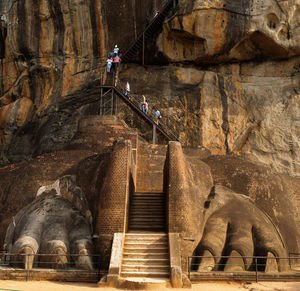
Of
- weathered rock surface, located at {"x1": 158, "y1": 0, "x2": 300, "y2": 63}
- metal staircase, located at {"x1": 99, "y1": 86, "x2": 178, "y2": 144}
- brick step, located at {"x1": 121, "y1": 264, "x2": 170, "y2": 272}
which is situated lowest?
brick step, located at {"x1": 121, "y1": 264, "x2": 170, "y2": 272}

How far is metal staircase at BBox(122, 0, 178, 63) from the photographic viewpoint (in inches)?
1061

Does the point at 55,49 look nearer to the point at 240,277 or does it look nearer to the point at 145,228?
the point at 145,228

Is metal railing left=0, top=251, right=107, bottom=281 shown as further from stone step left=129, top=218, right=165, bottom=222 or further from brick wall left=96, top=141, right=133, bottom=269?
stone step left=129, top=218, right=165, bottom=222

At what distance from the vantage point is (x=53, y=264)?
37.7 feet

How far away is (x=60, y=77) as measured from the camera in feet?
91.9

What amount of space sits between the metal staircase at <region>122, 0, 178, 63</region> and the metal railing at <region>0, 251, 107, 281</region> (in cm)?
1775

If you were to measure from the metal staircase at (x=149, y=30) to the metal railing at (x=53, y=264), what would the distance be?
17.8m

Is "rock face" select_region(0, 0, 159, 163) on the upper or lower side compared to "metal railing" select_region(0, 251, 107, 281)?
upper

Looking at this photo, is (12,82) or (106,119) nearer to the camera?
(106,119)

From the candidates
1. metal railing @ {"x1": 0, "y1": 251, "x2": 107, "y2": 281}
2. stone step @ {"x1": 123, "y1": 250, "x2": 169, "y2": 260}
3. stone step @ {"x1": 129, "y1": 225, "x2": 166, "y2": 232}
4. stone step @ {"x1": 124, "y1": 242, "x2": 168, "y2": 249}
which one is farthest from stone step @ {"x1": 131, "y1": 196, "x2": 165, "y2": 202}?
metal railing @ {"x1": 0, "y1": 251, "x2": 107, "y2": 281}

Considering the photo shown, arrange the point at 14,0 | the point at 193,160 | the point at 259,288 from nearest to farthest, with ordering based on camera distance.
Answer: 1. the point at 259,288
2. the point at 193,160
3. the point at 14,0

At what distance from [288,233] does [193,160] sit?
149 inches

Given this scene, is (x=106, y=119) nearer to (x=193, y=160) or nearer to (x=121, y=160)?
(x=193, y=160)

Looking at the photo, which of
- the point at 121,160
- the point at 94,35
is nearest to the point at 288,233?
the point at 121,160
